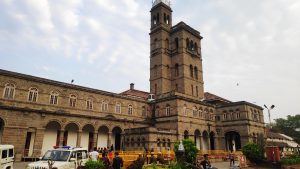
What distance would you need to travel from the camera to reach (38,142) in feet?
81.5

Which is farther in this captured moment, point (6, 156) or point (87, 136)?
point (87, 136)

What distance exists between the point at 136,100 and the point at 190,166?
24797 millimetres

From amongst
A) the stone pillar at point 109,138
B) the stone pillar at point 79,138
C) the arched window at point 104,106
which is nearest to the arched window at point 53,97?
the stone pillar at point 79,138

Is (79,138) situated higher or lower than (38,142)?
higher

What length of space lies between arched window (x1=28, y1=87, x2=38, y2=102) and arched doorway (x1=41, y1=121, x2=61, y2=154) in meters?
3.48

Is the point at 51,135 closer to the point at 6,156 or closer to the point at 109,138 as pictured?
the point at 109,138

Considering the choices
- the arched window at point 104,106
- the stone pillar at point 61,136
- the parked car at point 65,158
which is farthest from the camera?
the arched window at point 104,106

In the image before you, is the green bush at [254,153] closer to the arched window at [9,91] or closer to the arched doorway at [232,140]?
the arched doorway at [232,140]

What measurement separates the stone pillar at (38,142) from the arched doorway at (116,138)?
417 inches

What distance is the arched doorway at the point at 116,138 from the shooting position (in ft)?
110

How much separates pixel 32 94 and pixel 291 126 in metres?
71.2

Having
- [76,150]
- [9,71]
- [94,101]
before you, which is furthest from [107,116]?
[76,150]

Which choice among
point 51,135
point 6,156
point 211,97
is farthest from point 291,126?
point 6,156

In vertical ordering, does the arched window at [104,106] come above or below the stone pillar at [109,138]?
above
